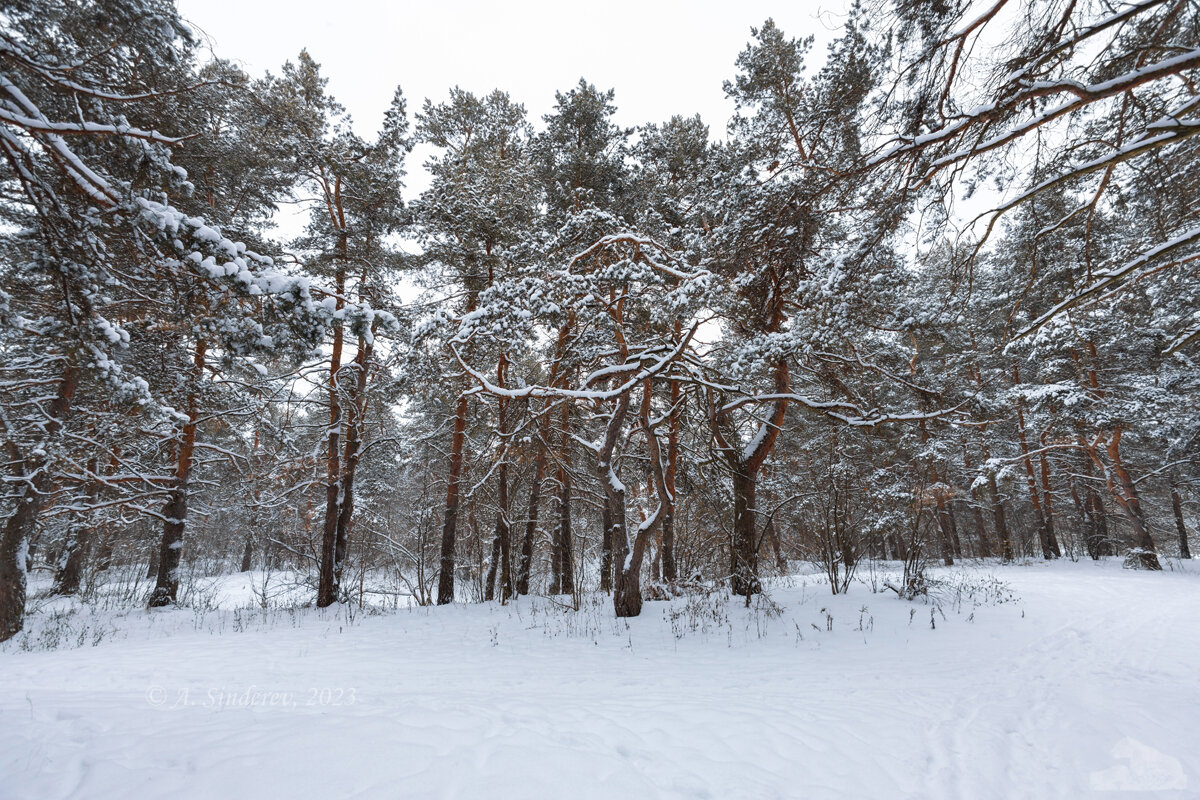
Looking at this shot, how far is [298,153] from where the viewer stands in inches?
383

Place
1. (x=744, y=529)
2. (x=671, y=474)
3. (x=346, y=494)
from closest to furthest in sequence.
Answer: (x=744, y=529) → (x=671, y=474) → (x=346, y=494)

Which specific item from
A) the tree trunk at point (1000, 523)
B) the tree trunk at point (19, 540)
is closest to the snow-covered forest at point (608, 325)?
the tree trunk at point (19, 540)

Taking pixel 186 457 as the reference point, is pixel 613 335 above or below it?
above

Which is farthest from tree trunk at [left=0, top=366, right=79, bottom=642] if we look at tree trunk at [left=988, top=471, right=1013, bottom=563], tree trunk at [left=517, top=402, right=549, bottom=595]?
tree trunk at [left=988, top=471, right=1013, bottom=563]

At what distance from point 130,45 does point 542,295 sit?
5187mm

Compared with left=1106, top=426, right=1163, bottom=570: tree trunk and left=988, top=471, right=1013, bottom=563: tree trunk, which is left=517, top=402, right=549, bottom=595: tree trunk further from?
left=1106, top=426, right=1163, bottom=570: tree trunk

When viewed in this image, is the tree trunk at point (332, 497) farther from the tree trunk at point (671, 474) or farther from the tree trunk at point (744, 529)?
the tree trunk at point (744, 529)

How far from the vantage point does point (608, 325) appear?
360 inches

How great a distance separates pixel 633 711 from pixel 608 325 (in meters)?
6.85

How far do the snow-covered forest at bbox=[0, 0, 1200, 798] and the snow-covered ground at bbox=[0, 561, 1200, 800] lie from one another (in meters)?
0.09

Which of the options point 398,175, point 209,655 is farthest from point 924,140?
point 398,175

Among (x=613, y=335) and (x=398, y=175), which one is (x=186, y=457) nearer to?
(x=398, y=175)

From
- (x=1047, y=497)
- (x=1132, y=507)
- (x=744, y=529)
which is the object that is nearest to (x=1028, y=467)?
(x=1047, y=497)

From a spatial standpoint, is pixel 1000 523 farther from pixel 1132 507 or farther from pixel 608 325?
pixel 608 325
